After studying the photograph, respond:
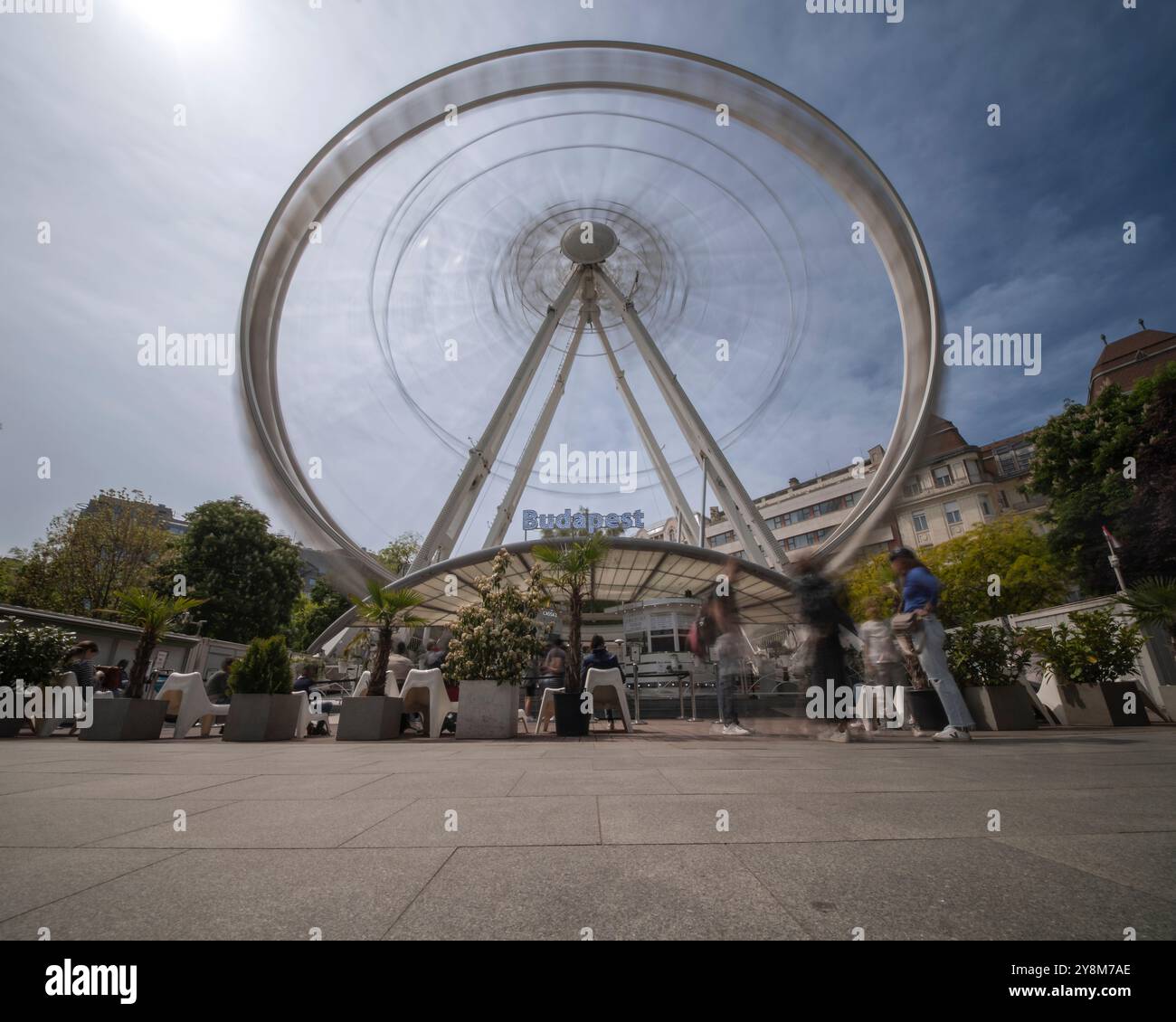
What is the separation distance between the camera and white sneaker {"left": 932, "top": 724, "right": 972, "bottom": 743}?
646cm

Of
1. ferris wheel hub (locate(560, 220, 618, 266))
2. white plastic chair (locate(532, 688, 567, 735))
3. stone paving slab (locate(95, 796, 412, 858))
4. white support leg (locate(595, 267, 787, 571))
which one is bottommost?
white plastic chair (locate(532, 688, 567, 735))

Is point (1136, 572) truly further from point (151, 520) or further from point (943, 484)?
point (151, 520)

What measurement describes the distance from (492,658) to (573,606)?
2319 millimetres

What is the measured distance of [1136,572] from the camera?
29.3 metres

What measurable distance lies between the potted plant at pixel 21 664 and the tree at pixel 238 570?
2997cm

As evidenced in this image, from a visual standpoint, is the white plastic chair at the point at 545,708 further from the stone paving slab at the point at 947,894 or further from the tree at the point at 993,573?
the tree at the point at 993,573

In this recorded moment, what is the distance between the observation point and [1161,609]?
9.74 meters

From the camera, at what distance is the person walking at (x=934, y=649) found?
659 cm

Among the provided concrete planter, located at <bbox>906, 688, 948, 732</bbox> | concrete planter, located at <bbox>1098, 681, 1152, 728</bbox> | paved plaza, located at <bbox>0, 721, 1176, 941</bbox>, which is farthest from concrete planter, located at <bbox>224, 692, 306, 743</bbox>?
concrete planter, located at <bbox>1098, 681, 1152, 728</bbox>

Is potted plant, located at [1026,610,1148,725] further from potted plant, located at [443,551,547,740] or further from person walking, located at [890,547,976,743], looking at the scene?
potted plant, located at [443,551,547,740]

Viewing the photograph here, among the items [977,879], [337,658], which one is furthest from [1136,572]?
[337,658]

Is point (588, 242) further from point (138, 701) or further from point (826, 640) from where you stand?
point (138, 701)

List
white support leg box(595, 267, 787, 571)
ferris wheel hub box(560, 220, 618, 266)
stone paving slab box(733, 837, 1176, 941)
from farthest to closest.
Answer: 1. ferris wheel hub box(560, 220, 618, 266)
2. white support leg box(595, 267, 787, 571)
3. stone paving slab box(733, 837, 1176, 941)

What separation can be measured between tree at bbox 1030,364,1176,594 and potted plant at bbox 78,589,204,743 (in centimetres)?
3670
